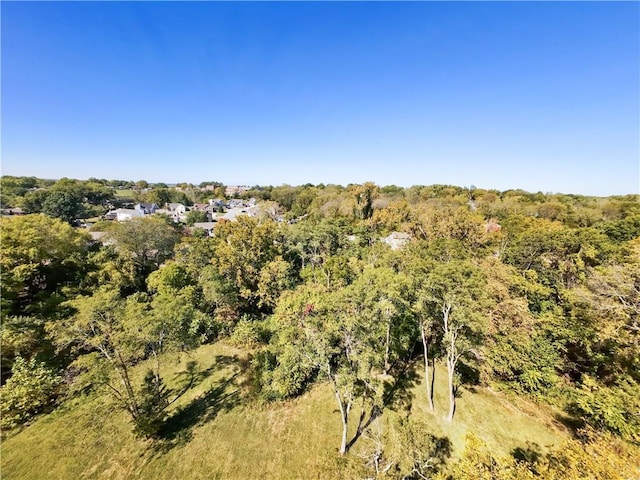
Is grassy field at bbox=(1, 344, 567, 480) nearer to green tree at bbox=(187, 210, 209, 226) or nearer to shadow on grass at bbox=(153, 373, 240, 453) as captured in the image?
shadow on grass at bbox=(153, 373, 240, 453)

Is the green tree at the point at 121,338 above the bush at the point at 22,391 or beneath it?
above

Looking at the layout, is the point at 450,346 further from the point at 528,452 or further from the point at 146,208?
the point at 146,208

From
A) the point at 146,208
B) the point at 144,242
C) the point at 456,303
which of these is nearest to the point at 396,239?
the point at 456,303

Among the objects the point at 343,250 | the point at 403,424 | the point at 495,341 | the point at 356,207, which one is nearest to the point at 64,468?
the point at 403,424

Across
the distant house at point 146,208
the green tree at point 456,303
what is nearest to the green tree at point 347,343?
the green tree at point 456,303

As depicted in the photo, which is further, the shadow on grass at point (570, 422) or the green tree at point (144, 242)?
the green tree at point (144, 242)

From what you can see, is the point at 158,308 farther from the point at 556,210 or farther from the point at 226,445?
the point at 556,210

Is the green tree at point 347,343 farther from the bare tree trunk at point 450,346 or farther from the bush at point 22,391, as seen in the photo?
the bush at point 22,391
